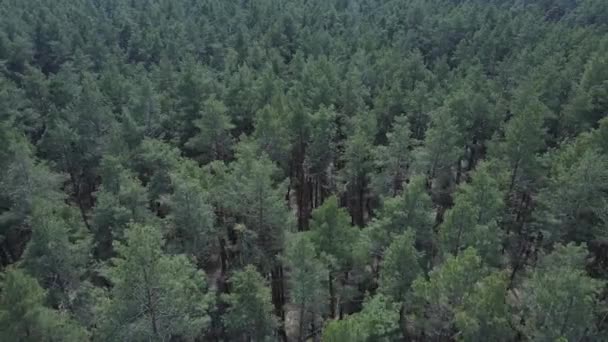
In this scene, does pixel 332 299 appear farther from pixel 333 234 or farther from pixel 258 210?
pixel 258 210

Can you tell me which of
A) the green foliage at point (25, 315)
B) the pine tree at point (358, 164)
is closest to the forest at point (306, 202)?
the green foliage at point (25, 315)

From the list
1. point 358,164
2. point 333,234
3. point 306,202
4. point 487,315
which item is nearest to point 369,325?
point 487,315

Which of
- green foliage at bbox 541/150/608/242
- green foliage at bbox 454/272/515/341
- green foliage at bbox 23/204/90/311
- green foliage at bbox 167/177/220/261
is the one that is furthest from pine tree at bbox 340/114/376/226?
green foliage at bbox 23/204/90/311

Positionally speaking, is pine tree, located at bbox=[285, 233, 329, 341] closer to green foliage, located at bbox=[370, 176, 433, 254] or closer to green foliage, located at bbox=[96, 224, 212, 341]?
green foliage, located at bbox=[370, 176, 433, 254]

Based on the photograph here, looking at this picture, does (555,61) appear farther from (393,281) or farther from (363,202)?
(393,281)

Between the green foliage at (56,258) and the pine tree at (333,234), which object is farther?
the pine tree at (333,234)

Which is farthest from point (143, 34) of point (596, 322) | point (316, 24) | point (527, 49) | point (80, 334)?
point (596, 322)

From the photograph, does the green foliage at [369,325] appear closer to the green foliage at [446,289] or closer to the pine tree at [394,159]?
the green foliage at [446,289]

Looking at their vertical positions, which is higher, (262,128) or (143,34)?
(143,34)
